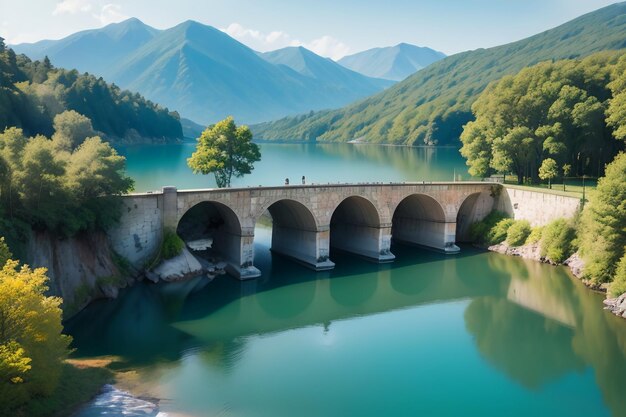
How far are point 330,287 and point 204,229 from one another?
50.2ft

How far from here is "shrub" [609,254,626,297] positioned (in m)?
40.0

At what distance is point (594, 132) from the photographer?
6662 cm

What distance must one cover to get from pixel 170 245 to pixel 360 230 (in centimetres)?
2089

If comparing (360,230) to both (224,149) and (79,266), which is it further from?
(79,266)

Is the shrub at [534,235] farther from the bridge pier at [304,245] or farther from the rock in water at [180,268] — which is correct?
the rock in water at [180,268]

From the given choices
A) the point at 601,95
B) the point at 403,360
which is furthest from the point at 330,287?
the point at 601,95

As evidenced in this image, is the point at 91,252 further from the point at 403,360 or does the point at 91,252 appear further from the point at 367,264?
the point at 367,264

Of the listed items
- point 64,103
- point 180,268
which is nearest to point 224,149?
point 180,268

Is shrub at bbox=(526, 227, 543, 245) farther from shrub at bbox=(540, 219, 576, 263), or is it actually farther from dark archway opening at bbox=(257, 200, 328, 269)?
dark archway opening at bbox=(257, 200, 328, 269)

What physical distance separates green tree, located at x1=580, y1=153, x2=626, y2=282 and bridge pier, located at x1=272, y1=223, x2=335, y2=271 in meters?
22.2

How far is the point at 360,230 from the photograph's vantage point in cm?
5753

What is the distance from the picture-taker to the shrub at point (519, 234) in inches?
2238

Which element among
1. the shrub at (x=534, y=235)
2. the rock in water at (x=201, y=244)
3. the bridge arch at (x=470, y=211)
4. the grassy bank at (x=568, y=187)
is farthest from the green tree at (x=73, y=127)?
the shrub at (x=534, y=235)

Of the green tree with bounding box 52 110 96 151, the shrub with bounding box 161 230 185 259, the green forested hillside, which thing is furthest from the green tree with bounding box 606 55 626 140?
the green forested hillside
